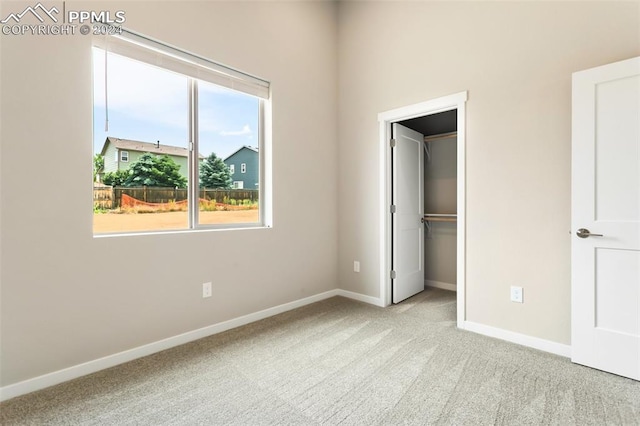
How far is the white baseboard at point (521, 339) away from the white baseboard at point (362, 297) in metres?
0.95

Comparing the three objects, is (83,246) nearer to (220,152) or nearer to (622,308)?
(220,152)

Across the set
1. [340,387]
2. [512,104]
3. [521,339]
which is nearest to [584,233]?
[521,339]

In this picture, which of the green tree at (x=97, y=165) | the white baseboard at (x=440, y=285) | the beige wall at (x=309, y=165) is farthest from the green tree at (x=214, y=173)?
the white baseboard at (x=440, y=285)

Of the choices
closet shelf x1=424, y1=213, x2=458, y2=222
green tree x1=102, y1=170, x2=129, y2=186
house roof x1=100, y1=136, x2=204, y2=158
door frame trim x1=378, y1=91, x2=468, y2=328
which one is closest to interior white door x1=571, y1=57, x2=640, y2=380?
door frame trim x1=378, y1=91, x2=468, y2=328

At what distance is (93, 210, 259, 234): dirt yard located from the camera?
89.8 inches

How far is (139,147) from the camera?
2.48 m

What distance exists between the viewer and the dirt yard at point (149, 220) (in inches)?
89.8

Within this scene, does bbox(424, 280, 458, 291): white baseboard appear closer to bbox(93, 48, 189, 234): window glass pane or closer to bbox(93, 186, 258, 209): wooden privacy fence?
bbox(93, 186, 258, 209): wooden privacy fence

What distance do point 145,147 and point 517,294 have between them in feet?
10.4

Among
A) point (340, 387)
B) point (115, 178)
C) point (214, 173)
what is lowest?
point (340, 387)

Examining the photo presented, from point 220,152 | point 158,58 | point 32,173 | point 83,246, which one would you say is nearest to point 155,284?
point 83,246

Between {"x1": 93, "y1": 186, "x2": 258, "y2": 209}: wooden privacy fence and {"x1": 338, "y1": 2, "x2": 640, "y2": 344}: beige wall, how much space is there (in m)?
1.77

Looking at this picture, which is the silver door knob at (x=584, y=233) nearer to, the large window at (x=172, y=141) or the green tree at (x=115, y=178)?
the large window at (x=172, y=141)

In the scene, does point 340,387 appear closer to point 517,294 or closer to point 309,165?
point 517,294
